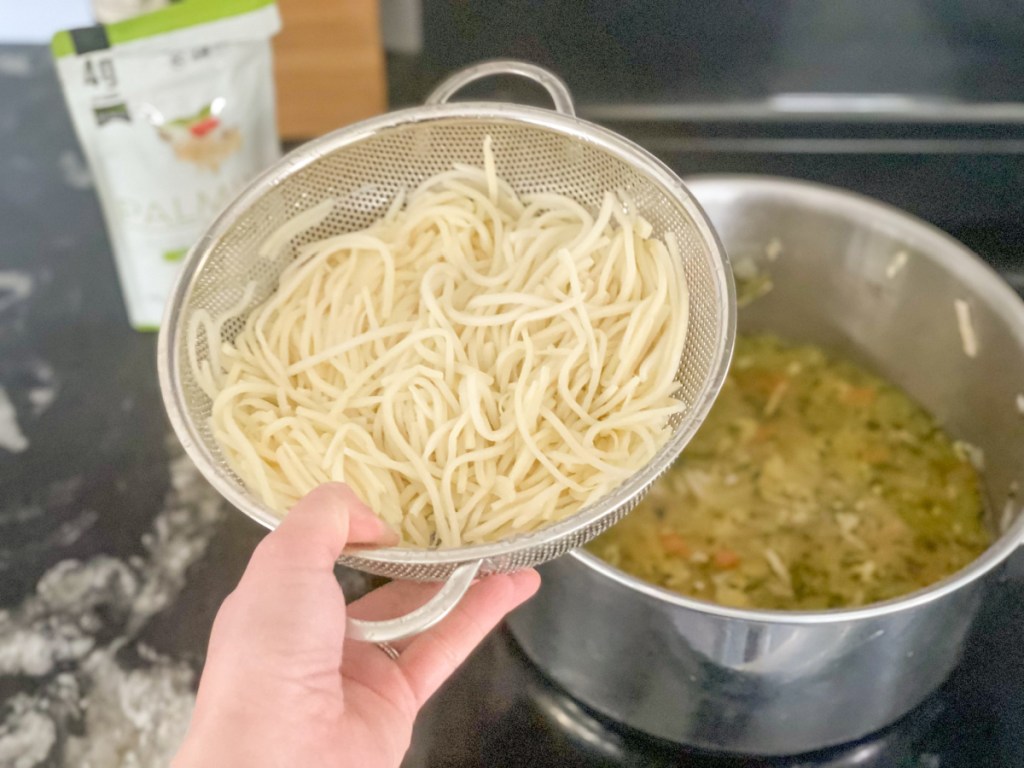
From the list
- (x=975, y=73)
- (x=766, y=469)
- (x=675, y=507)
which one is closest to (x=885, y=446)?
(x=766, y=469)

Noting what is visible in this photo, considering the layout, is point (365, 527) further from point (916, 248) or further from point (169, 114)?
point (916, 248)

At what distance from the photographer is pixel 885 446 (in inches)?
45.9

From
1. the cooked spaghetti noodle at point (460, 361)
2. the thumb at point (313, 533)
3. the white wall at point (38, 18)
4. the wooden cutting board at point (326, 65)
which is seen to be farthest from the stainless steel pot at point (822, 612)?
the white wall at point (38, 18)

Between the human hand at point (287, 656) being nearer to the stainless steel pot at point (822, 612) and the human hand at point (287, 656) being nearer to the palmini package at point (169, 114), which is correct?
the stainless steel pot at point (822, 612)

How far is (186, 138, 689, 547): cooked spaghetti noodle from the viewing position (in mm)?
775

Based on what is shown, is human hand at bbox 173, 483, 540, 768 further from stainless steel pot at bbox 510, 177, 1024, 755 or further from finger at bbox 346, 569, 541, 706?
stainless steel pot at bbox 510, 177, 1024, 755

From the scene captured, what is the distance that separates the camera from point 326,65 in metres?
1.34

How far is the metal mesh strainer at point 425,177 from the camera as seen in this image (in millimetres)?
708

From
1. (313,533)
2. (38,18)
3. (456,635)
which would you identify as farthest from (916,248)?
(38,18)

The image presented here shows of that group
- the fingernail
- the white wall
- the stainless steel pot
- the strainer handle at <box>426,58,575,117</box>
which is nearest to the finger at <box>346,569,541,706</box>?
the stainless steel pot

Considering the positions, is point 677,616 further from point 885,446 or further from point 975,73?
point 975,73

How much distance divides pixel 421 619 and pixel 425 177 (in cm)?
49

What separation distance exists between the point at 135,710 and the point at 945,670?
2.65ft

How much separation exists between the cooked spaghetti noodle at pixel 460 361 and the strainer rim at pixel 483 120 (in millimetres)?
37
